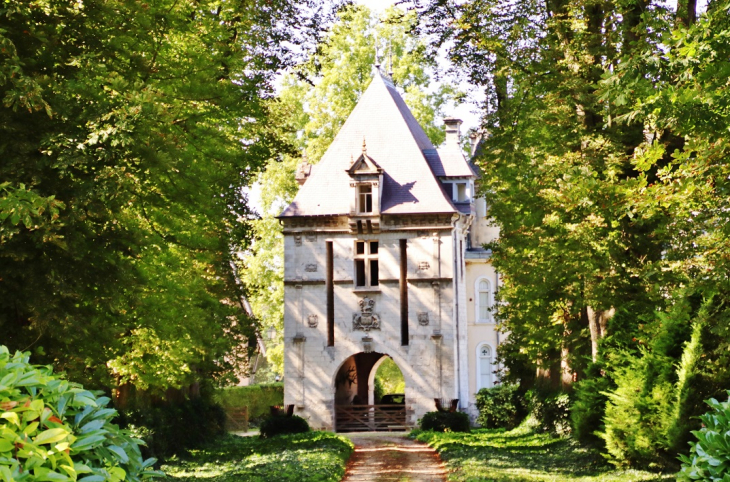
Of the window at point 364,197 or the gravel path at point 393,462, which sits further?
the window at point 364,197

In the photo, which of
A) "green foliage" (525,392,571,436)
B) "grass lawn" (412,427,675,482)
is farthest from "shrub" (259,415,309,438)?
"green foliage" (525,392,571,436)

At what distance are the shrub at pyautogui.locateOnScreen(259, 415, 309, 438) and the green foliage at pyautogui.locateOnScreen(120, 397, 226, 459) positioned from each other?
183 cm

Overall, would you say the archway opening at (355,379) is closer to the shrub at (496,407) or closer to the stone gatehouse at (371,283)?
the stone gatehouse at (371,283)

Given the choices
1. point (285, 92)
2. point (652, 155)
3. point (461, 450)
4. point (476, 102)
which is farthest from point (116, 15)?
point (285, 92)

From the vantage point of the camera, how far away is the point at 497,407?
3953 cm

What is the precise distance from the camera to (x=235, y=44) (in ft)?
68.7

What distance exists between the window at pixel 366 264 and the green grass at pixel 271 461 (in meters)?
8.21

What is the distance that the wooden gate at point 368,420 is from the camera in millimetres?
36969

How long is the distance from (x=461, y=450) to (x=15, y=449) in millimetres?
19836

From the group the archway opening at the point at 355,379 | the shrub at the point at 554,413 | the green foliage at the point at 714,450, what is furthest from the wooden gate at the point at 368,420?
the green foliage at the point at 714,450

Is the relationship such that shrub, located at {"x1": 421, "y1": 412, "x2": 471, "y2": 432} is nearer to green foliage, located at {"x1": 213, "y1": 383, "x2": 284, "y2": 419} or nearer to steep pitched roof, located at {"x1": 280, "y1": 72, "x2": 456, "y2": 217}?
steep pitched roof, located at {"x1": 280, "y1": 72, "x2": 456, "y2": 217}

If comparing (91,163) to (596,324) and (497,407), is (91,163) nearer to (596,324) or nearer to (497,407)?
(596,324)

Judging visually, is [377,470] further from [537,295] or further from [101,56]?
[101,56]

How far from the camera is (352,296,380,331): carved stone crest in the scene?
36.8 metres
